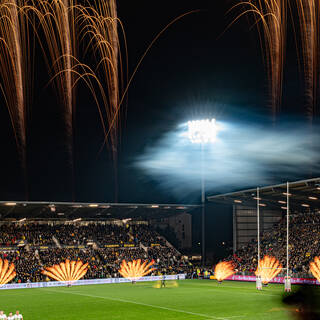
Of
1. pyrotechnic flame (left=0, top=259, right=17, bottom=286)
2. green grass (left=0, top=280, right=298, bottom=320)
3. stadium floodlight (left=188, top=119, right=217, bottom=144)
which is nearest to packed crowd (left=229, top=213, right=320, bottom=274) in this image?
green grass (left=0, top=280, right=298, bottom=320)

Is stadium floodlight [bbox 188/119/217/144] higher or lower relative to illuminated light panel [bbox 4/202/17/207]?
higher

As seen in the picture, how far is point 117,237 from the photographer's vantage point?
230 feet

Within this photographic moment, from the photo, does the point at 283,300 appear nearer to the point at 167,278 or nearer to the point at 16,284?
the point at 16,284

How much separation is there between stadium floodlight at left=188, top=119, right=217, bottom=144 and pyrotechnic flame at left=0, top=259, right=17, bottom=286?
1091 inches

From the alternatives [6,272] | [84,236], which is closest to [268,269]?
[6,272]

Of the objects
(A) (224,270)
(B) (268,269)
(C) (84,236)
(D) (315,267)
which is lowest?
(A) (224,270)

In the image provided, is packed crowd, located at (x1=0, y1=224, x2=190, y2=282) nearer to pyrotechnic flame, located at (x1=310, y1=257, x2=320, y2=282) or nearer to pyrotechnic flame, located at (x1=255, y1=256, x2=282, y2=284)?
pyrotechnic flame, located at (x1=255, y1=256, x2=282, y2=284)

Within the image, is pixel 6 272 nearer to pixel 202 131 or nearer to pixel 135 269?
pixel 135 269

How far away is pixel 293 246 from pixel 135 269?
2033cm

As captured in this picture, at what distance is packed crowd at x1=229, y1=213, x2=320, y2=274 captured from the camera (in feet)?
163

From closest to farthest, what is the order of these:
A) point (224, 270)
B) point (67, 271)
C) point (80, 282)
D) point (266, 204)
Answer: point (80, 282) → point (67, 271) → point (224, 270) → point (266, 204)

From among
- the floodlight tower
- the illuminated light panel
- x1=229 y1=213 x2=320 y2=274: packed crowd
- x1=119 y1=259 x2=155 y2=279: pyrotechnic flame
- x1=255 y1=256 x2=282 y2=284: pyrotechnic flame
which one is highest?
the floodlight tower

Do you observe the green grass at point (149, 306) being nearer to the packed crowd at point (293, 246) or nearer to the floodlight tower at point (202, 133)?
the packed crowd at point (293, 246)

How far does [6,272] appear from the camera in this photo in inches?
2096
